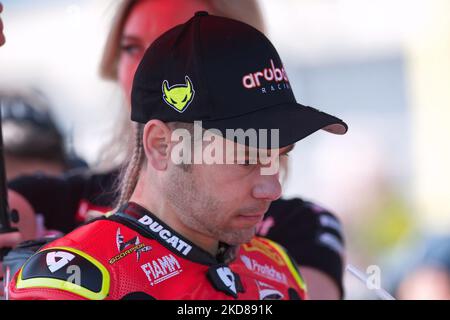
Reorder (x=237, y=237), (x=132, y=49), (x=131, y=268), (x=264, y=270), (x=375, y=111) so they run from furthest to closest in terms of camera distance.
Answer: (x=375, y=111) < (x=132, y=49) < (x=264, y=270) < (x=237, y=237) < (x=131, y=268)

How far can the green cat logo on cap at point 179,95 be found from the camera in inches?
54.5

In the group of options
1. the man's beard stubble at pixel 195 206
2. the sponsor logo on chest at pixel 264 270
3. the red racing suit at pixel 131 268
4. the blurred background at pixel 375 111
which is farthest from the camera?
the blurred background at pixel 375 111

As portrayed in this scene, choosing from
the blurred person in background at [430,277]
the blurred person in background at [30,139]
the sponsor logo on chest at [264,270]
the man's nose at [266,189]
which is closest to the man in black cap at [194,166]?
the man's nose at [266,189]

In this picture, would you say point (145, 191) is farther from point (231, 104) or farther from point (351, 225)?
point (351, 225)

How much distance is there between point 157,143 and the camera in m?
1.44

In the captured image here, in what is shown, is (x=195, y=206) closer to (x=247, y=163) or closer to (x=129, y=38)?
(x=247, y=163)

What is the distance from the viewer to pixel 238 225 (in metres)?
1.43

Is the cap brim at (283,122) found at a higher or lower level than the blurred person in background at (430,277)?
higher

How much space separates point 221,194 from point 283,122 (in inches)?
6.4

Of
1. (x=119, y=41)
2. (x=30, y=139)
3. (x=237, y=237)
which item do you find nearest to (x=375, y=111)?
(x=30, y=139)

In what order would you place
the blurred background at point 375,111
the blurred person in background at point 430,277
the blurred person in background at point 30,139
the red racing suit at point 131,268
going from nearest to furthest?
the red racing suit at point 131,268 < the blurred person in background at point 30,139 < the blurred person in background at point 430,277 < the blurred background at point 375,111

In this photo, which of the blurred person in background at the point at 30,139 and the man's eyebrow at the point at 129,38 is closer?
the man's eyebrow at the point at 129,38

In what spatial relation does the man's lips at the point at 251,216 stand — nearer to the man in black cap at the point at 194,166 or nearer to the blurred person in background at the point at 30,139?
the man in black cap at the point at 194,166

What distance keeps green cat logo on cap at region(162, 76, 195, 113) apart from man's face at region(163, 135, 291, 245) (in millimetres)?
98
